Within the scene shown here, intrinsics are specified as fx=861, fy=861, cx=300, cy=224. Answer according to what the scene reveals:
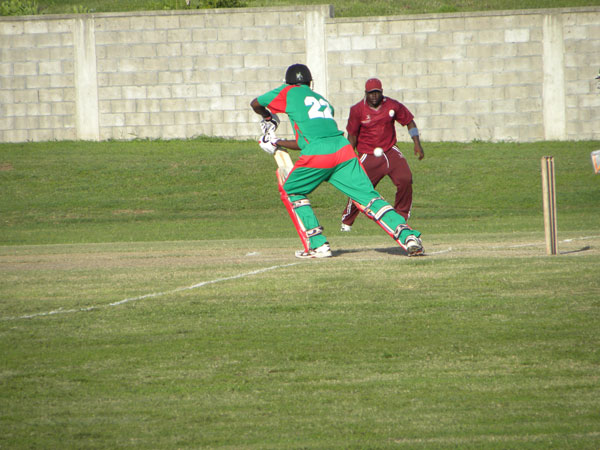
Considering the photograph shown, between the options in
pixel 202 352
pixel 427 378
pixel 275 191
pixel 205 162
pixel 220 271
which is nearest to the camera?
pixel 427 378

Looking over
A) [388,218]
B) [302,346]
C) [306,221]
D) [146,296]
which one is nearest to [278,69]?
[306,221]

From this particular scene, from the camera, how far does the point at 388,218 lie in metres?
9.87

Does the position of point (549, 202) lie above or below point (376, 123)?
below

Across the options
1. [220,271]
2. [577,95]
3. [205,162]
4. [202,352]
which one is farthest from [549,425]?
[577,95]

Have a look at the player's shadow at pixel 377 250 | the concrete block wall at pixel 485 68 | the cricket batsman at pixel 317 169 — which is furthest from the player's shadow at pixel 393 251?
the concrete block wall at pixel 485 68

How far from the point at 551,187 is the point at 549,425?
570cm

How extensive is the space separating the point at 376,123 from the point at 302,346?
24.1ft

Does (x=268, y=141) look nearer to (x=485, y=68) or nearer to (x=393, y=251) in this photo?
(x=393, y=251)

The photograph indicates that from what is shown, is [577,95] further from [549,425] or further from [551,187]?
[549,425]

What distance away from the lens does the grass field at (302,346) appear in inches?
181

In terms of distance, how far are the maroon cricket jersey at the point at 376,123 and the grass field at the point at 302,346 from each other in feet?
5.18

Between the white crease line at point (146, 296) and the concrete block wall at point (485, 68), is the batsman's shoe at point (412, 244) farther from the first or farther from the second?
the concrete block wall at point (485, 68)

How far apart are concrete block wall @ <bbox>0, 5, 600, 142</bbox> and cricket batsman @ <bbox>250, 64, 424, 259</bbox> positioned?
16.7 meters

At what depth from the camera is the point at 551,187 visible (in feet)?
32.2
